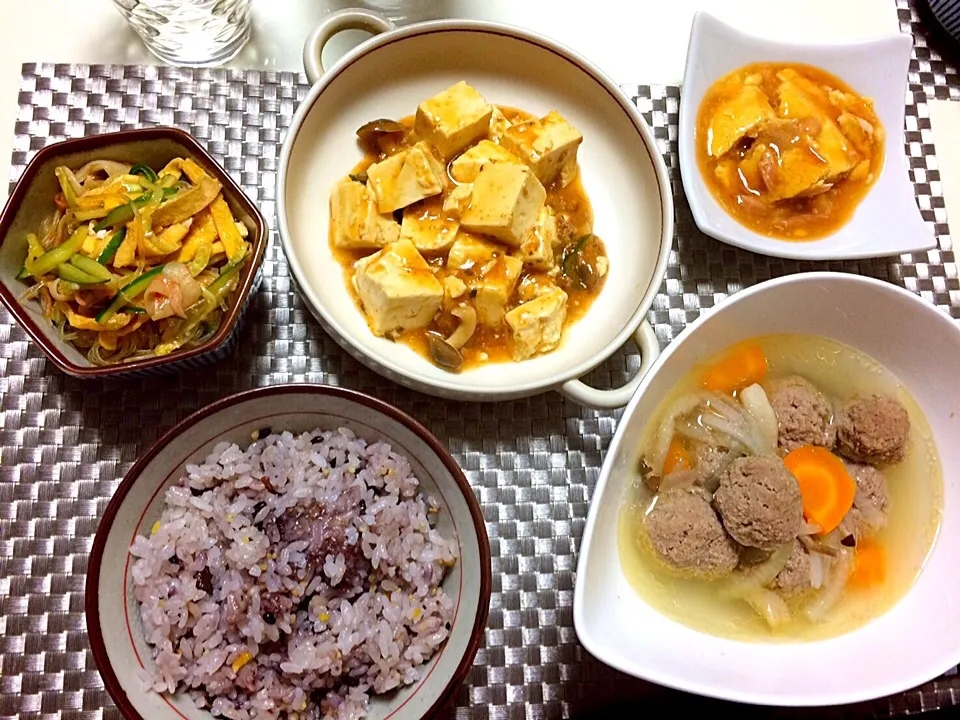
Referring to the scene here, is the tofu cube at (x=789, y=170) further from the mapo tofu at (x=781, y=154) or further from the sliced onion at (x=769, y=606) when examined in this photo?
the sliced onion at (x=769, y=606)

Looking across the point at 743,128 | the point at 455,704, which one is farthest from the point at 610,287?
the point at 455,704

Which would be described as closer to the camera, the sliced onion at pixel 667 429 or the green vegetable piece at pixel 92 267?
the green vegetable piece at pixel 92 267

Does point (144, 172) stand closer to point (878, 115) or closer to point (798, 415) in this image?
point (798, 415)

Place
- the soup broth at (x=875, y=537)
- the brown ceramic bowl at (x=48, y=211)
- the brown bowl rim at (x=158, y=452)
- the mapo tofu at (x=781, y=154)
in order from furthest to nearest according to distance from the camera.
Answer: the mapo tofu at (x=781, y=154)
the soup broth at (x=875, y=537)
the brown ceramic bowl at (x=48, y=211)
the brown bowl rim at (x=158, y=452)

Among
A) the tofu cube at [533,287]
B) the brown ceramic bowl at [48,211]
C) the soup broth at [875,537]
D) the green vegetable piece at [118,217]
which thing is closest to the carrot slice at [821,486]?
the soup broth at [875,537]

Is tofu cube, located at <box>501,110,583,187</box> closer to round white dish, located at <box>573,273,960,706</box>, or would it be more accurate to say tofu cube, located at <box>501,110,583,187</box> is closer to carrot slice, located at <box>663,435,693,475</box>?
round white dish, located at <box>573,273,960,706</box>

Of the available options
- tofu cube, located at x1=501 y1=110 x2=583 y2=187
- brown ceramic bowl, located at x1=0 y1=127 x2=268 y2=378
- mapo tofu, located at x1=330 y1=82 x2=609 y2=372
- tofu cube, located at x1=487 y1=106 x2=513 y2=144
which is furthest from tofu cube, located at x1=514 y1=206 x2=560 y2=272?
brown ceramic bowl, located at x1=0 y1=127 x2=268 y2=378

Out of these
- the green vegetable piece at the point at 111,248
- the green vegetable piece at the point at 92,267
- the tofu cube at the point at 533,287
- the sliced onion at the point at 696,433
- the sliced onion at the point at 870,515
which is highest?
the tofu cube at the point at 533,287

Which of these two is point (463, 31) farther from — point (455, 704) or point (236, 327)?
point (455, 704)
